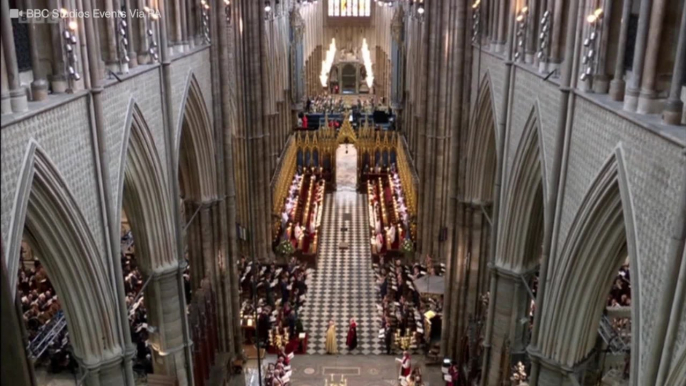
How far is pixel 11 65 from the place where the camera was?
691 cm

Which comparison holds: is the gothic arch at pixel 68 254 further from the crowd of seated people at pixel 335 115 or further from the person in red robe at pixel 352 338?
the crowd of seated people at pixel 335 115

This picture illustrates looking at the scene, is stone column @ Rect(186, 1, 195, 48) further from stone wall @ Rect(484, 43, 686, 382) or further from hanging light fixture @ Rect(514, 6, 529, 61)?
stone wall @ Rect(484, 43, 686, 382)

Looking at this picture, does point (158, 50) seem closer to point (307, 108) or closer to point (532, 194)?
point (532, 194)

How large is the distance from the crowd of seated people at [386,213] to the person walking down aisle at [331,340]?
657 centimetres

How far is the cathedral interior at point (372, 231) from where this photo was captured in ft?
22.9

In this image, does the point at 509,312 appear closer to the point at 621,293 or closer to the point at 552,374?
the point at 552,374

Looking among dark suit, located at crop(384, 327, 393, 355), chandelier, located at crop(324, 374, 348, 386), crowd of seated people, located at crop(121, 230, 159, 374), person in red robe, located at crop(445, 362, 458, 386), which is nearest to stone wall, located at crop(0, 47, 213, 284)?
crowd of seated people, located at crop(121, 230, 159, 374)

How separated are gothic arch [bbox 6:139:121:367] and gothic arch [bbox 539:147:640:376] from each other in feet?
21.4

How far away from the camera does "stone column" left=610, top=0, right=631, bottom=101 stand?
780cm

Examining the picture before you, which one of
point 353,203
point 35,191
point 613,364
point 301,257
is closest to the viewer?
point 35,191

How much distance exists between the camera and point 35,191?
7.53 m

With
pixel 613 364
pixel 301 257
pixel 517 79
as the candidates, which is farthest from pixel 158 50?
pixel 301 257

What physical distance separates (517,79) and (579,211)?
3.88m

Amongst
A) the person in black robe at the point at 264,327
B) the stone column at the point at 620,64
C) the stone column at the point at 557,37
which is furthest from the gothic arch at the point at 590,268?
the person in black robe at the point at 264,327
